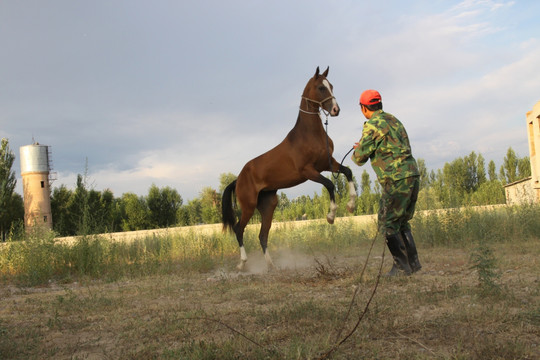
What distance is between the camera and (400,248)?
5395 millimetres

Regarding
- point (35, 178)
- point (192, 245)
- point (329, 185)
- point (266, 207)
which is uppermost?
point (35, 178)

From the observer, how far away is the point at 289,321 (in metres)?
3.36

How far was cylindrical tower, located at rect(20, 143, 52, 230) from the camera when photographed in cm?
3681

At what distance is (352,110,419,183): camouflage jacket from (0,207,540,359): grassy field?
3.87ft

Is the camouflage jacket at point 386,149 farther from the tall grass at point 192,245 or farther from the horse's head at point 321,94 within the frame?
the tall grass at point 192,245

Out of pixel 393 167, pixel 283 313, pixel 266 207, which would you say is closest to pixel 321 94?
pixel 393 167

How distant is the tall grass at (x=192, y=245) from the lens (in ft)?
28.3

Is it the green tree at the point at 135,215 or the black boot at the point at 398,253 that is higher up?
the green tree at the point at 135,215

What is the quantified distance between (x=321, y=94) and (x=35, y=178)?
1483 inches

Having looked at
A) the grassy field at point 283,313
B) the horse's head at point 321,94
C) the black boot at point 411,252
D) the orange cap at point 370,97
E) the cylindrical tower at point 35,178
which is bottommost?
the grassy field at point 283,313

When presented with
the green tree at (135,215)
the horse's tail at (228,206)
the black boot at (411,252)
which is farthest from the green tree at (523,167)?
the black boot at (411,252)

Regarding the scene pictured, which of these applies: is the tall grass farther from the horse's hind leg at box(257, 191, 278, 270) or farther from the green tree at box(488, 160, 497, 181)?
the green tree at box(488, 160, 497, 181)

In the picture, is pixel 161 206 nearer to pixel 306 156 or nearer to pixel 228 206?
pixel 228 206

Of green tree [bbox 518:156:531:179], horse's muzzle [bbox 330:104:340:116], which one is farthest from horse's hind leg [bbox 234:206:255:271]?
green tree [bbox 518:156:531:179]
